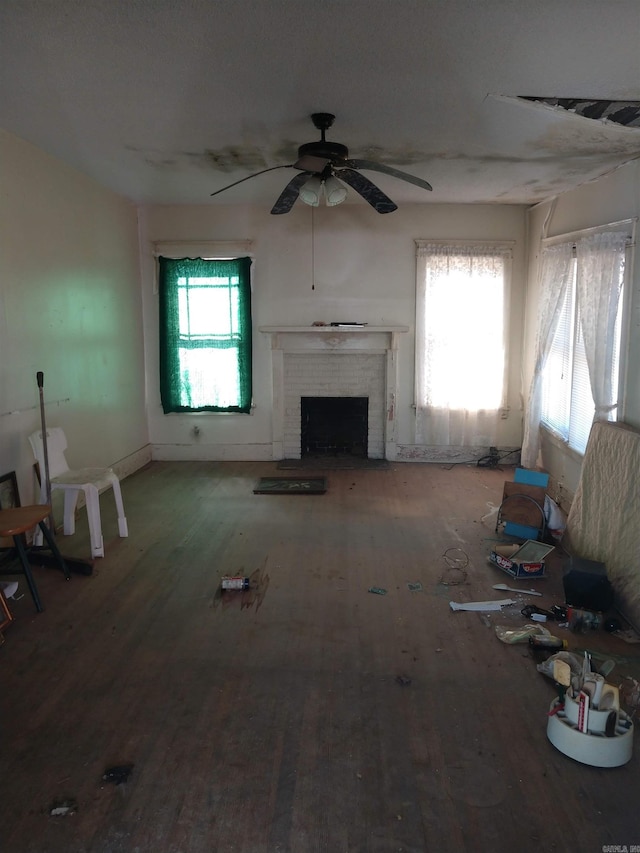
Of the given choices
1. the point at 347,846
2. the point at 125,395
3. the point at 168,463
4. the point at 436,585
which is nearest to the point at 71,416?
the point at 125,395

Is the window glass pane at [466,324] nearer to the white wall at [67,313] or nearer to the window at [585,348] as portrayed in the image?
the window at [585,348]

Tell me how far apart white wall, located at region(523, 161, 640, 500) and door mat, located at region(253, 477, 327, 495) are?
218cm

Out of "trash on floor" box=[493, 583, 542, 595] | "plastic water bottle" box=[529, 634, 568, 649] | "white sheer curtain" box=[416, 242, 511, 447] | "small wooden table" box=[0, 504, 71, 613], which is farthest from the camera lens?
"white sheer curtain" box=[416, 242, 511, 447]

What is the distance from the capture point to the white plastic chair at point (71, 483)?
4363mm

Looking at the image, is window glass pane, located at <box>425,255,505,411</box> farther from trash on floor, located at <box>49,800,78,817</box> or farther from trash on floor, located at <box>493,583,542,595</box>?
trash on floor, located at <box>49,800,78,817</box>

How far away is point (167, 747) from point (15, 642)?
1260 millimetres

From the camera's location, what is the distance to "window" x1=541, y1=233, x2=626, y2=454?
436 centimetres

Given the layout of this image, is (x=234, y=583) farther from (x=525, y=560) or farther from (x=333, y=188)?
(x=333, y=188)

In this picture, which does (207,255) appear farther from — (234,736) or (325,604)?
(234,736)

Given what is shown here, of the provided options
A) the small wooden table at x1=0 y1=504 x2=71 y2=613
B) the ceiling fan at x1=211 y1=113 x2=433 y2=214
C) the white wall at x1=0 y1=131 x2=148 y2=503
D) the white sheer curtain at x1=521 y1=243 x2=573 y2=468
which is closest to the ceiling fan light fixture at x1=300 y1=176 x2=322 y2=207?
the ceiling fan at x1=211 y1=113 x2=433 y2=214

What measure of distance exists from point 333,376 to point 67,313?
301 centimetres

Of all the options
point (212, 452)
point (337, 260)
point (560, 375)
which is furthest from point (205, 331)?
point (560, 375)

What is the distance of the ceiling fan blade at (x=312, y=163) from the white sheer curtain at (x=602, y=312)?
6.99ft

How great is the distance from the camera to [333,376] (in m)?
7.12
